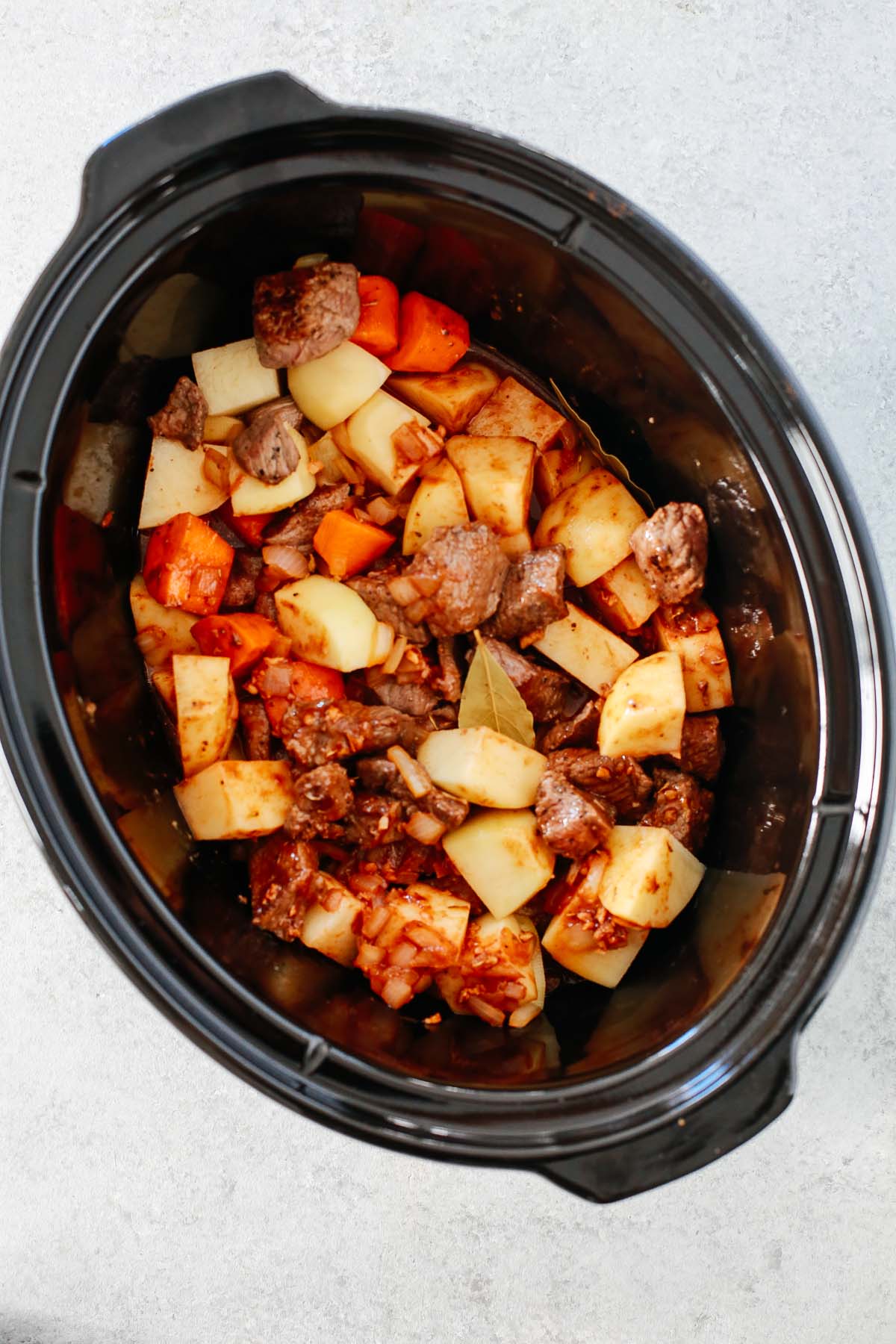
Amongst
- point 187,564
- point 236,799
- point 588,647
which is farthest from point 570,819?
point 187,564

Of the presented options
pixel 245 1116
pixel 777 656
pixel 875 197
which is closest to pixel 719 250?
pixel 875 197

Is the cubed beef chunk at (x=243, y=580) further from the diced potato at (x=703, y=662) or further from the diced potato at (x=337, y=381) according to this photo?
the diced potato at (x=703, y=662)

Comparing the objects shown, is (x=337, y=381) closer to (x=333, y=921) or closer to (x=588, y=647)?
(x=588, y=647)

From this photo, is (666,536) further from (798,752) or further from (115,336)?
(115,336)

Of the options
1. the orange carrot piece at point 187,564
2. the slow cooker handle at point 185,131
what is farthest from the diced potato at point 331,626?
the slow cooker handle at point 185,131

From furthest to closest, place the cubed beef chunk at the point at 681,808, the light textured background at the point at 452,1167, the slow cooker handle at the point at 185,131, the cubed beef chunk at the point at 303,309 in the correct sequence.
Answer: the light textured background at the point at 452,1167 < the cubed beef chunk at the point at 681,808 < the cubed beef chunk at the point at 303,309 < the slow cooker handle at the point at 185,131

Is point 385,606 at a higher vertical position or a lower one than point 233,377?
lower

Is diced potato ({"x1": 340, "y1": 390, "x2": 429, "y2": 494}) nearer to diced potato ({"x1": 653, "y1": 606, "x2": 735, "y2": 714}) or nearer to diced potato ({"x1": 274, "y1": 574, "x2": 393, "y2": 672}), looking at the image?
diced potato ({"x1": 274, "y1": 574, "x2": 393, "y2": 672})
